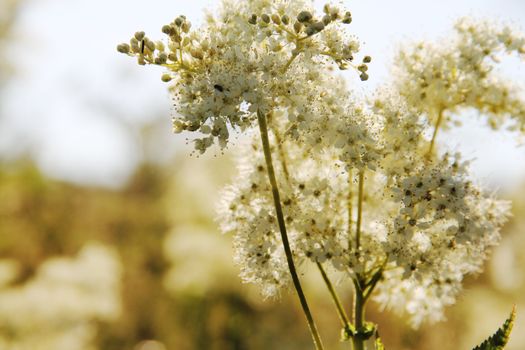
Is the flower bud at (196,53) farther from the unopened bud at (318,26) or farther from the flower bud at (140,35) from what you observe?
the unopened bud at (318,26)

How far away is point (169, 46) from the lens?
177cm

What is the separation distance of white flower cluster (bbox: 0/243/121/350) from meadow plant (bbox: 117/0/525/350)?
446 centimetres

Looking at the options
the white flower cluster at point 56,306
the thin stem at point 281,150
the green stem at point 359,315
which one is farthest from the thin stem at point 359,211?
the white flower cluster at point 56,306

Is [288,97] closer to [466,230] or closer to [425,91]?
[425,91]

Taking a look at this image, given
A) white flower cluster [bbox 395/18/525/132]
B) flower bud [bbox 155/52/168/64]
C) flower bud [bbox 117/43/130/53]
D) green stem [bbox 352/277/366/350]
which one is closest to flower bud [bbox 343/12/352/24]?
white flower cluster [bbox 395/18/525/132]

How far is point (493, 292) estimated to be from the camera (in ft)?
35.9

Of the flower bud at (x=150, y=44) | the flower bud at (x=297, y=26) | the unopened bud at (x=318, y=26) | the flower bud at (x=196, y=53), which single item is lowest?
the unopened bud at (x=318, y=26)

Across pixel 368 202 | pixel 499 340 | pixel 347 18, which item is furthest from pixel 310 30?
pixel 499 340

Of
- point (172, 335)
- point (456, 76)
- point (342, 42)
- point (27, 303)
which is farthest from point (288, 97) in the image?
point (172, 335)

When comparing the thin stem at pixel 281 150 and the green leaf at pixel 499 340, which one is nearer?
the green leaf at pixel 499 340

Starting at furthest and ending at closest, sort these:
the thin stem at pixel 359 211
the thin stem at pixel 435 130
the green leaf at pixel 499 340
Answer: the thin stem at pixel 435 130 → the thin stem at pixel 359 211 → the green leaf at pixel 499 340

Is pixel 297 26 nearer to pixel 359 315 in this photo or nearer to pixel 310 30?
pixel 310 30

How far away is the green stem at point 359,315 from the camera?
1.82 meters

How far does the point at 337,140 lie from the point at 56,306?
5.11m
